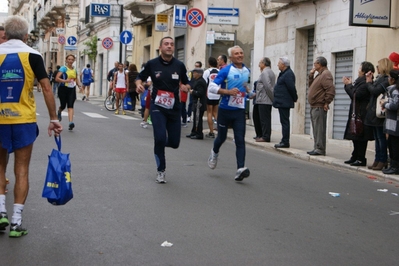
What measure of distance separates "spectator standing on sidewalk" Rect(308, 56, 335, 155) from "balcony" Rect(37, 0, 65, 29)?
50.4m

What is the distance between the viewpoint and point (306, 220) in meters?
7.76

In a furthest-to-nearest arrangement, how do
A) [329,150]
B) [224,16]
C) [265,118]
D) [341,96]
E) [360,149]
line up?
[224,16] < [341,96] < [265,118] < [329,150] < [360,149]

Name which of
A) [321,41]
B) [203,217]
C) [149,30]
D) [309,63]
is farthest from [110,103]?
[203,217]

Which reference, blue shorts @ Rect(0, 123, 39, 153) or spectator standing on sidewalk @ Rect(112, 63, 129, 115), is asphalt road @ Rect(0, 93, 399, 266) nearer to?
blue shorts @ Rect(0, 123, 39, 153)

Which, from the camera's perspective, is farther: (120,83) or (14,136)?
(120,83)

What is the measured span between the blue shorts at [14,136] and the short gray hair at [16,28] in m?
0.78

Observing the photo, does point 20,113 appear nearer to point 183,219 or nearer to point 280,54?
point 183,219

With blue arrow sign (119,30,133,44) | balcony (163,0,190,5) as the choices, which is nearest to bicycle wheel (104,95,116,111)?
blue arrow sign (119,30,133,44)

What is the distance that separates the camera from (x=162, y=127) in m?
10.0

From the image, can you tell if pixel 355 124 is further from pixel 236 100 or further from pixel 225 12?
pixel 225 12

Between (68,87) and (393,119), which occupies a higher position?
(68,87)

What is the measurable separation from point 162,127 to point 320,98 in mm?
5107

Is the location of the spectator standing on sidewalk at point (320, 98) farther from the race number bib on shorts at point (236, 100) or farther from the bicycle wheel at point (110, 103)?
the bicycle wheel at point (110, 103)

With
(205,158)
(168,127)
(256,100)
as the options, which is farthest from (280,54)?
(168,127)
